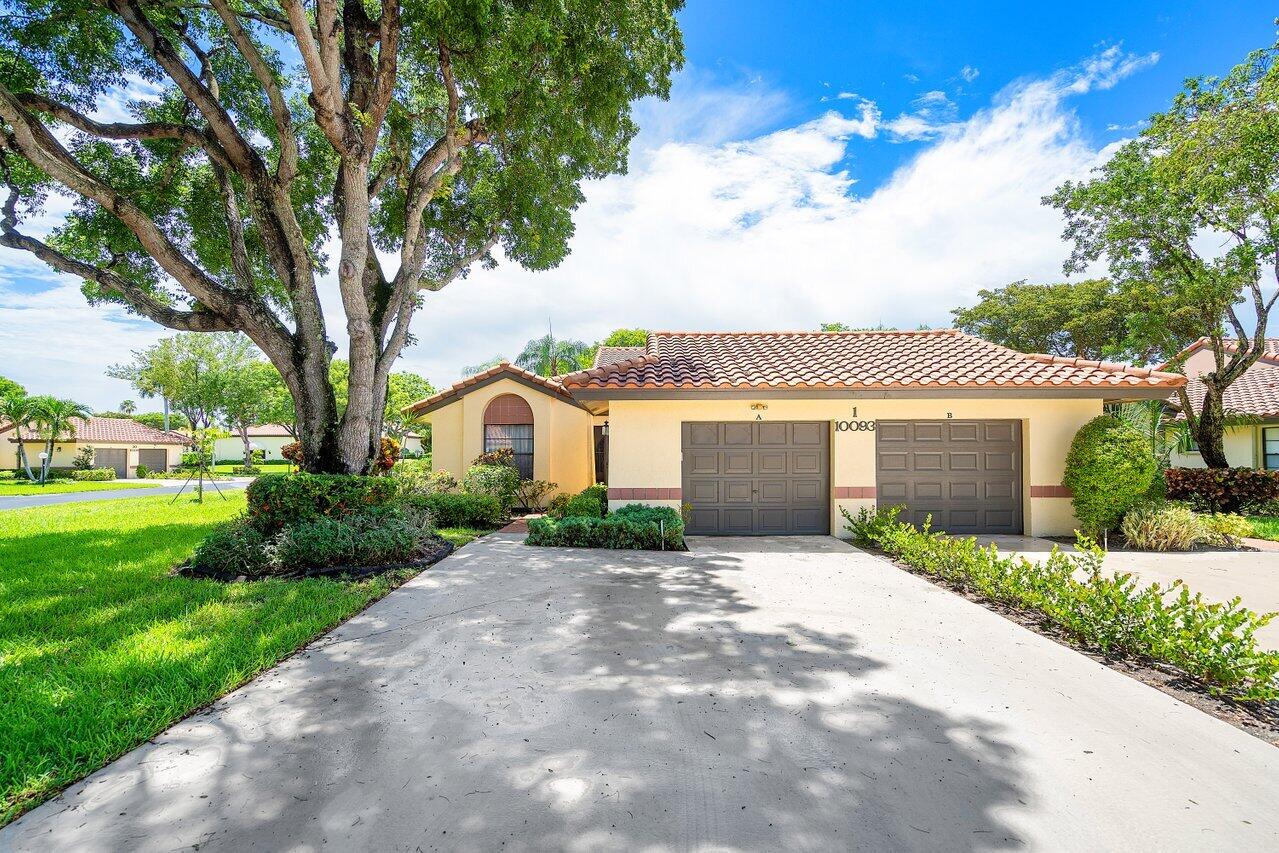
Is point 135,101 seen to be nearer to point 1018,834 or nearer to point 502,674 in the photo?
point 502,674

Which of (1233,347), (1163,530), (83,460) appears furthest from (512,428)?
(83,460)

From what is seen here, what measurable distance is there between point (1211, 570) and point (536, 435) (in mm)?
13192

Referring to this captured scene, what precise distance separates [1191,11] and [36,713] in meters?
15.8

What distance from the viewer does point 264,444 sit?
187 ft

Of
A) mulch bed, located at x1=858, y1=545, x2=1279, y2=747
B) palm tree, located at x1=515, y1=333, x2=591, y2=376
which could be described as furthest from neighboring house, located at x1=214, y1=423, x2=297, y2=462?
mulch bed, located at x1=858, y1=545, x2=1279, y2=747

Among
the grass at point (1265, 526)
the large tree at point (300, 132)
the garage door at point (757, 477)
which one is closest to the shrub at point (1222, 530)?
the grass at point (1265, 526)

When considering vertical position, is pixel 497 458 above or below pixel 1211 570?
above

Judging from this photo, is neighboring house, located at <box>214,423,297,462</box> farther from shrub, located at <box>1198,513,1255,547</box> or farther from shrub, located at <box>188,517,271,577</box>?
shrub, located at <box>1198,513,1255,547</box>

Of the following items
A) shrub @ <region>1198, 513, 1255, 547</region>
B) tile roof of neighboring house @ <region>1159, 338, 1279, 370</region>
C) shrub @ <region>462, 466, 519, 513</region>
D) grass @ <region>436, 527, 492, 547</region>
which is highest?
tile roof of neighboring house @ <region>1159, 338, 1279, 370</region>

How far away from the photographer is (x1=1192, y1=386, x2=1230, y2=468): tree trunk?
13977mm

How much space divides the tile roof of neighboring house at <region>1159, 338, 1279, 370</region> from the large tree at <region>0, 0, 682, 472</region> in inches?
663

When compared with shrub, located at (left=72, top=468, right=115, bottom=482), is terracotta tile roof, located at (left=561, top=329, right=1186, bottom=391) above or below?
above

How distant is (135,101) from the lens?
9.17 m

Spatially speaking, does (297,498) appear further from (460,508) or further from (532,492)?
(532,492)
